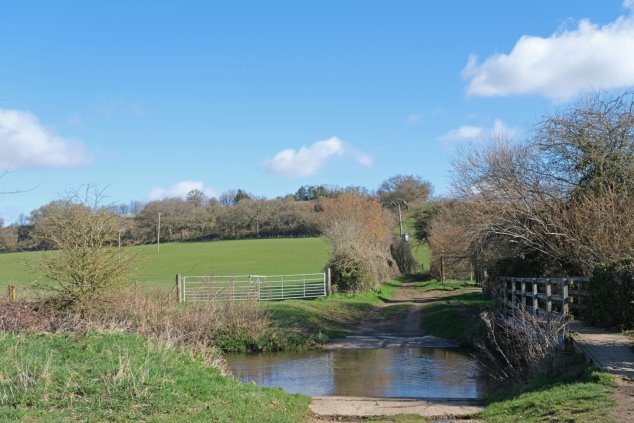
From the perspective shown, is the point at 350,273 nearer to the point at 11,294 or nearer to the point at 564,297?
the point at 11,294

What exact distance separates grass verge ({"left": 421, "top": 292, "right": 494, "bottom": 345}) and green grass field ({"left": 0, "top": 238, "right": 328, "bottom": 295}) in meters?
23.3

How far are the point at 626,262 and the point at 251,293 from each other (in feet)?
54.3

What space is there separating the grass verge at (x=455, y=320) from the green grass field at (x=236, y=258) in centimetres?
2334

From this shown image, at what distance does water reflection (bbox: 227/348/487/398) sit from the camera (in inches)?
628

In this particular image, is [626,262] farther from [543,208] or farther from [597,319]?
[543,208]

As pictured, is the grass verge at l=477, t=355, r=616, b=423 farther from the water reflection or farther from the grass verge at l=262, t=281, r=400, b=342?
the grass verge at l=262, t=281, r=400, b=342

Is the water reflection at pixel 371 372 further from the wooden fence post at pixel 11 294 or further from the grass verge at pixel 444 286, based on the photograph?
the grass verge at pixel 444 286

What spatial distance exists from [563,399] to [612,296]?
17.8 ft

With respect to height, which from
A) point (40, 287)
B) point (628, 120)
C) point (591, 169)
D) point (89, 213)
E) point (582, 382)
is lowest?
point (582, 382)

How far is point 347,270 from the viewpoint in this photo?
38.9 m

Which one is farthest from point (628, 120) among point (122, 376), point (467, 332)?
point (122, 376)

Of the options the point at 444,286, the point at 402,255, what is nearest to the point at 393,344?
the point at 444,286

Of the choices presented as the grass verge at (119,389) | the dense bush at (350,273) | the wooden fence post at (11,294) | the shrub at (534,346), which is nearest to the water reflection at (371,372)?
the shrub at (534,346)

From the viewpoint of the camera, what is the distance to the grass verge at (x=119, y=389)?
8.11 metres
